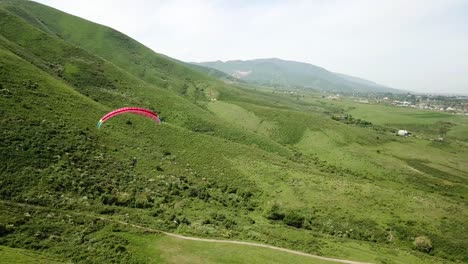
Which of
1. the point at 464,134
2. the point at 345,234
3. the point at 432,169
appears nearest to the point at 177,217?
the point at 345,234

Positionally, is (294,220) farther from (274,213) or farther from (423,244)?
(423,244)

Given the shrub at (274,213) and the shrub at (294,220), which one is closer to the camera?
the shrub at (294,220)

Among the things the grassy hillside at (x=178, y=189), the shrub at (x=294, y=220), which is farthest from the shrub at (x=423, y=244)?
the shrub at (x=294, y=220)

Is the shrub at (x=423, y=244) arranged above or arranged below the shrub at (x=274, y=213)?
below

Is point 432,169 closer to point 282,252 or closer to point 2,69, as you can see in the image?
point 282,252

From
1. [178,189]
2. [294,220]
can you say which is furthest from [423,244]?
[178,189]

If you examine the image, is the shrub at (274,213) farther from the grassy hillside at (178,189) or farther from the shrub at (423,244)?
the shrub at (423,244)

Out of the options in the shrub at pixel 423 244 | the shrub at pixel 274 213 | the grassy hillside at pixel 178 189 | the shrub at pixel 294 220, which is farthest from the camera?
the shrub at pixel 274 213
